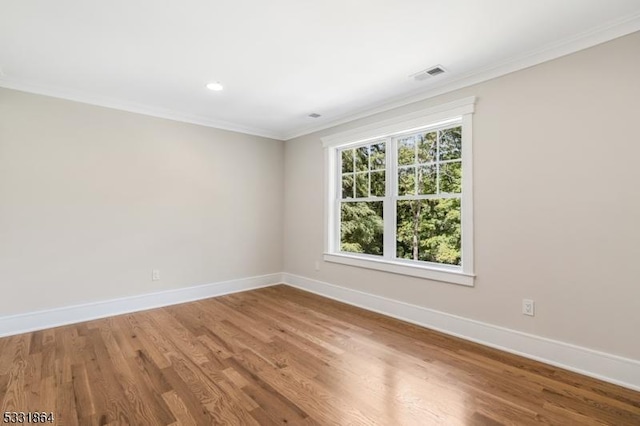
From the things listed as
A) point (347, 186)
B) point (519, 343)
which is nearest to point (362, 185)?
point (347, 186)

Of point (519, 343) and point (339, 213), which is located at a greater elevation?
point (339, 213)

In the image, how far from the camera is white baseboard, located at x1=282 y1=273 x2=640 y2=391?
2.18 metres

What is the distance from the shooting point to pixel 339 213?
4.50 meters

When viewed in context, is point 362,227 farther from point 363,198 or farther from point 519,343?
point 519,343

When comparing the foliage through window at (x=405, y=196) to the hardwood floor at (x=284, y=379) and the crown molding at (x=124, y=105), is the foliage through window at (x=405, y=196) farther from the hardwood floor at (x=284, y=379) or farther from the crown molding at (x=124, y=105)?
the crown molding at (x=124, y=105)

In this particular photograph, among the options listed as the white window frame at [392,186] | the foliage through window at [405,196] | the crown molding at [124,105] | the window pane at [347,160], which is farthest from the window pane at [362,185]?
the crown molding at [124,105]

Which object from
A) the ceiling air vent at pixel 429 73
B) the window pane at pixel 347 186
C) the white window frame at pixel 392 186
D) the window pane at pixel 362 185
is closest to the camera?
the ceiling air vent at pixel 429 73

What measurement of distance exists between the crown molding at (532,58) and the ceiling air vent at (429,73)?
0.23 meters

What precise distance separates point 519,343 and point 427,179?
1772 millimetres

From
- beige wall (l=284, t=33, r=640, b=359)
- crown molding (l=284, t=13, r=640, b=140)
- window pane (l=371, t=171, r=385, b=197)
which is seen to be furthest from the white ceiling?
window pane (l=371, t=171, r=385, b=197)

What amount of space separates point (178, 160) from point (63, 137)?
3.93 feet

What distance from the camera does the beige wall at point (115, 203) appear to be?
123 inches

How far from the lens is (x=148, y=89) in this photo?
131 inches

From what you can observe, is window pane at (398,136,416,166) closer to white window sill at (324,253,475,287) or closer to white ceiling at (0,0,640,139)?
white ceiling at (0,0,640,139)
